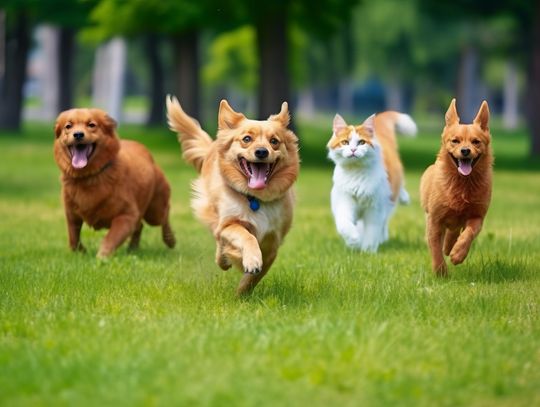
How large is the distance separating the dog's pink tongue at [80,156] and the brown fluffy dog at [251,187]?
241 cm

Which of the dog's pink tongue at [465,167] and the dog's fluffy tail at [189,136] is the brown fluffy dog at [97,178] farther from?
the dog's pink tongue at [465,167]

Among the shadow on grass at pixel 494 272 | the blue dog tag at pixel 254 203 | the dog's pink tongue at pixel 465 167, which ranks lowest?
the shadow on grass at pixel 494 272

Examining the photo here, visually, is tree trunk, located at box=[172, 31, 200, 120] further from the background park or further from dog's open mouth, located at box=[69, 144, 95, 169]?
dog's open mouth, located at box=[69, 144, 95, 169]

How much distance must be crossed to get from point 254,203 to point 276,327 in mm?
1422

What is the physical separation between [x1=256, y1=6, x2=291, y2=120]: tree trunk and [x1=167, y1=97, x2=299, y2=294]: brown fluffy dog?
17.6 metres

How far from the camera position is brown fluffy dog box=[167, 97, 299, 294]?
730 cm

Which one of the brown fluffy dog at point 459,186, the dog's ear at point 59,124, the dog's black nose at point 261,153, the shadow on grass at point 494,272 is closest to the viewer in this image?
the dog's black nose at point 261,153

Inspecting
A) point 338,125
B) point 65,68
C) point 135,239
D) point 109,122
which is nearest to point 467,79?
point 65,68

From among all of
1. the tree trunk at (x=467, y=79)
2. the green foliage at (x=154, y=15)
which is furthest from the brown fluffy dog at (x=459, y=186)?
the tree trunk at (x=467, y=79)

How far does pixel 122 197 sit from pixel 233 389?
5.35 m

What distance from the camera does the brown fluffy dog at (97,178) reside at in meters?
9.80

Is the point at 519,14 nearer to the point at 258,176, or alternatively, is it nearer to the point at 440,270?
the point at 440,270

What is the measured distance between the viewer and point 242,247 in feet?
23.4

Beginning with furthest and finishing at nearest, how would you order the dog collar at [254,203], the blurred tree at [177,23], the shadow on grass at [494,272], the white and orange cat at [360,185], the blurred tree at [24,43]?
the blurred tree at [24,43], the blurred tree at [177,23], the white and orange cat at [360,185], the shadow on grass at [494,272], the dog collar at [254,203]
